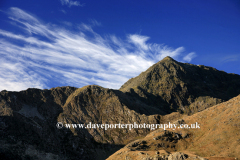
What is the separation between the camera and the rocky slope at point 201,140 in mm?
60688

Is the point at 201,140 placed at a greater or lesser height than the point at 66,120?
lesser

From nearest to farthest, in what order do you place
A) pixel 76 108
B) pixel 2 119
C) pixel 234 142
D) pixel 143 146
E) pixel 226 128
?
1. pixel 234 142
2. pixel 226 128
3. pixel 143 146
4. pixel 2 119
5. pixel 76 108

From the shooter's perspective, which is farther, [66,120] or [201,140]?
[66,120]

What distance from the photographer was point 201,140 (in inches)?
2876

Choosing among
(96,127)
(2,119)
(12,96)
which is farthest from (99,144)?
(12,96)

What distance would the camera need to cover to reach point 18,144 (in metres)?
123

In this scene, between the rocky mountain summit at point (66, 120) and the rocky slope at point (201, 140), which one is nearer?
the rocky slope at point (201, 140)

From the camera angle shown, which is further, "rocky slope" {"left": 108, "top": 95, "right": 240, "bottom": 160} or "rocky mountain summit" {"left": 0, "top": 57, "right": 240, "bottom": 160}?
"rocky mountain summit" {"left": 0, "top": 57, "right": 240, "bottom": 160}

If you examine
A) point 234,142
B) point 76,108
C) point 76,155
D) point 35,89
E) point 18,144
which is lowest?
point 76,155

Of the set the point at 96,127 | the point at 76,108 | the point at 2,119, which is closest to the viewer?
the point at 2,119

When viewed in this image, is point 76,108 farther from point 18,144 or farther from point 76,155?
point 18,144

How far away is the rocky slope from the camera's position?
6069 cm

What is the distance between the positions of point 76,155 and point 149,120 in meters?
61.9

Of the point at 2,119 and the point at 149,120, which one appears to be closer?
the point at 2,119
